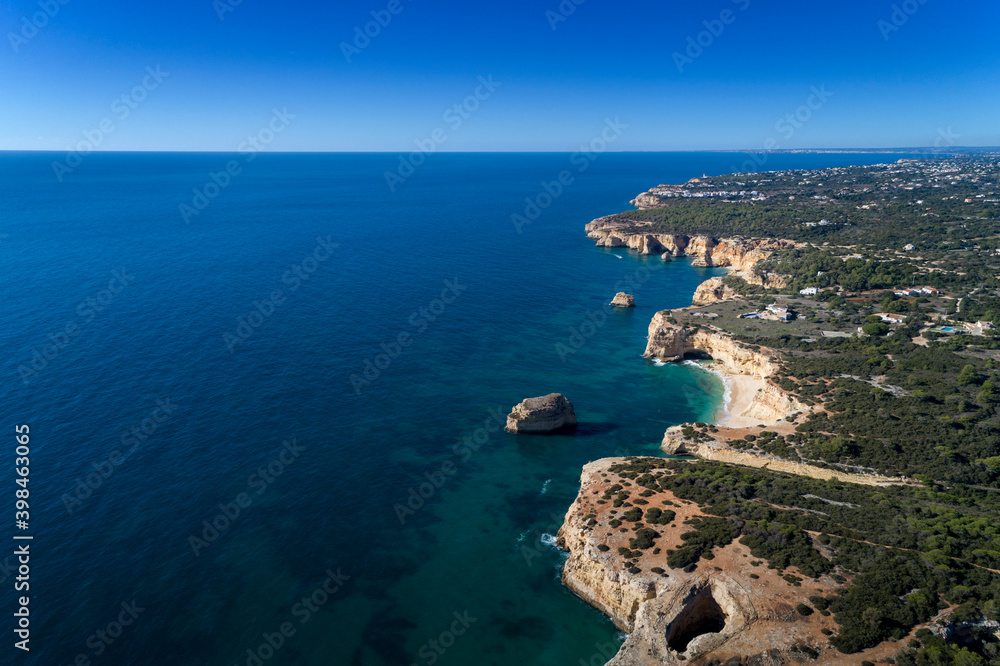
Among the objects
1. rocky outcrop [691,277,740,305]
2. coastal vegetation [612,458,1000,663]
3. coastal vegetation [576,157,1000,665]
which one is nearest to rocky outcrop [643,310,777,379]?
coastal vegetation [576,157,1000,665]

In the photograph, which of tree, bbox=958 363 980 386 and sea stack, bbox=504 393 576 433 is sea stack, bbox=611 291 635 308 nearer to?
sea stack, bbox=504 393 576 433

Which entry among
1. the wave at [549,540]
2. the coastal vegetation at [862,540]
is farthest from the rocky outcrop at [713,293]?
the wave at [549,540]

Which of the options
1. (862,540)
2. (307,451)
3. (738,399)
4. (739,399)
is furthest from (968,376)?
(307,451)

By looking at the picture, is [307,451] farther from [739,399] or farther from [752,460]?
[739,399]

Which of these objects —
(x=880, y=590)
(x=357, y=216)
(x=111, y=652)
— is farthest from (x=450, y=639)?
(x=357, y=216)

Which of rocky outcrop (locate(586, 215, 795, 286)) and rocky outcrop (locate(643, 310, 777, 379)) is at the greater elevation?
rocky outcrop (locate(586, 215, 795, 286))

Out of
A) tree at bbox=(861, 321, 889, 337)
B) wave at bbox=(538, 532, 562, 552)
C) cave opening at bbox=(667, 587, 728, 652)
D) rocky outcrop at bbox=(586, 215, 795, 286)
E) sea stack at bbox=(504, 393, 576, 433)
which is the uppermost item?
rocky outcrop at bbox=(586, 215, 795, 286)
